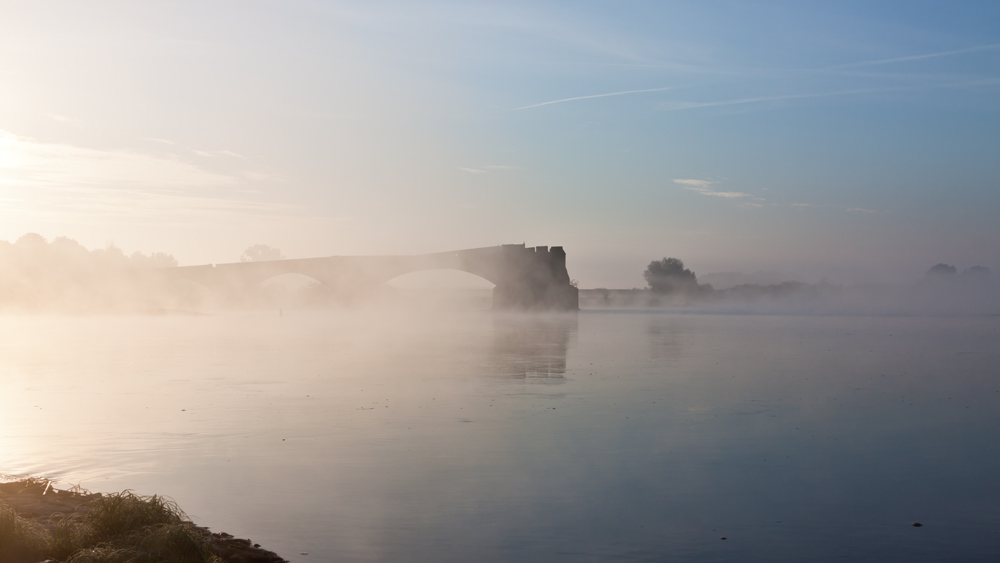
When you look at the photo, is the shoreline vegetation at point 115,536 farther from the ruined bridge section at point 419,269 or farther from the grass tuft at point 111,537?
the ruined bridge section at point 419,269

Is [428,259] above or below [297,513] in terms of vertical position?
above

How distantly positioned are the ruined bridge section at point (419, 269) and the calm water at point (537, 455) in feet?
215

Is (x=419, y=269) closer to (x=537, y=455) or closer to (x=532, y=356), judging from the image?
(x=532, y=356)

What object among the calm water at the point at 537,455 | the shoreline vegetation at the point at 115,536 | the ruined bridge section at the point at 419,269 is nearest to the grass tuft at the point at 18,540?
the shoreline vegetation at the point at 115,536

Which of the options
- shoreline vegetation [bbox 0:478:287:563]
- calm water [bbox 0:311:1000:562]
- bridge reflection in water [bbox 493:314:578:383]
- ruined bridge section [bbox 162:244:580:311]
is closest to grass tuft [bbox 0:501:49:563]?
shoreline vegetation [bbox 0:478:287:563]

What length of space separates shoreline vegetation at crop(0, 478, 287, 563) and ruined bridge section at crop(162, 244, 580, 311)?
8064 centimetres

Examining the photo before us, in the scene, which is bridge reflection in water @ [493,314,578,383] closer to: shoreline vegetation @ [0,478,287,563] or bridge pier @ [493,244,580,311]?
shoreline vegetation @ [0,478,287,563]

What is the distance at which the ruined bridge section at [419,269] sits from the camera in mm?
88188

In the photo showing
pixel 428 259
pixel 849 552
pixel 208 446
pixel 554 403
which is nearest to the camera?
pixel 849 552

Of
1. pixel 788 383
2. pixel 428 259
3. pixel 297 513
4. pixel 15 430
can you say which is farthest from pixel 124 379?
pixel 428 259

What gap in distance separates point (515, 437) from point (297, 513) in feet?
15.3

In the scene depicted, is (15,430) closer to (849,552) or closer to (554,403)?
(554,403)

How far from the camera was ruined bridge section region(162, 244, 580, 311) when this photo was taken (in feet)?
289

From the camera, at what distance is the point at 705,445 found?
1164 centimetres
